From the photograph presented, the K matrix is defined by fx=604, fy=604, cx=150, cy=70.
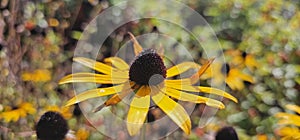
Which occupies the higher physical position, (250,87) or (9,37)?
(9,37)

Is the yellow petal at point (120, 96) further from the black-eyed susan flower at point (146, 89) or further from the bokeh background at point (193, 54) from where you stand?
the bokeh background at point (193, 54)

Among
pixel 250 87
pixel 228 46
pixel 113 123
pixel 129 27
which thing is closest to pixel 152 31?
pixel 129 27

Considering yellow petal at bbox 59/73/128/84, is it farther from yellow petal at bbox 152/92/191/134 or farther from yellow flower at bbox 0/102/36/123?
yellow flower at bbox 0/102/36/123

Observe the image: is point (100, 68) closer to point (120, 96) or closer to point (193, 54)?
point (120, 96)

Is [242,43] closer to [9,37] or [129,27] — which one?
[129,27]

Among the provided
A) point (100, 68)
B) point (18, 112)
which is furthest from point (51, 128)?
point (18, 112)

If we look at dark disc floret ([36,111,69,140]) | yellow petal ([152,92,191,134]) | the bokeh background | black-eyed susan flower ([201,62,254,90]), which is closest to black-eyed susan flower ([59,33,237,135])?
yellow petal ([152,92,191,134])
